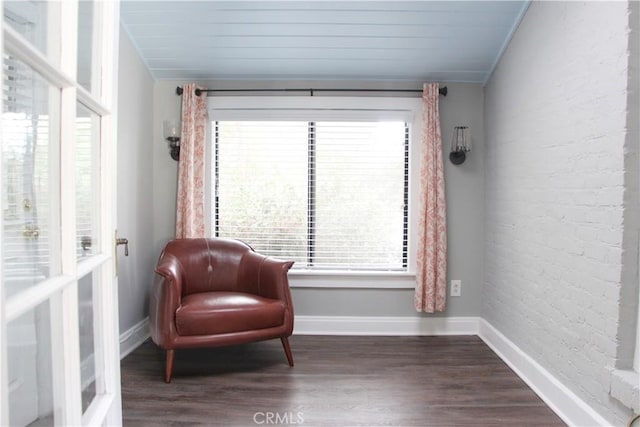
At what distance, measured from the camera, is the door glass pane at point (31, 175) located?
676 millimetres

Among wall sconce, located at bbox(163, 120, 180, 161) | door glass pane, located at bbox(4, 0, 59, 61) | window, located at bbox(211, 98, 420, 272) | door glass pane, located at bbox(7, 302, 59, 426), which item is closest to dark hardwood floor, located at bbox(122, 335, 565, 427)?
window, located at bbox(211, 98, 420, 272)

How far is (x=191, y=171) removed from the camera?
267 cm

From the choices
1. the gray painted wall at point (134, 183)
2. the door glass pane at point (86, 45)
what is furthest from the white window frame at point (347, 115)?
the door glass pane at point (86, 45)

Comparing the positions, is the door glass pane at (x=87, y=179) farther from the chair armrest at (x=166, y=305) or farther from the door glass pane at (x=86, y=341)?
the chair armrest at (x=166, y=305)

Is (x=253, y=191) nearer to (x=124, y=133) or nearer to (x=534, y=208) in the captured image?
(x=124, y=133)

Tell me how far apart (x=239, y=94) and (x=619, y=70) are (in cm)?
233

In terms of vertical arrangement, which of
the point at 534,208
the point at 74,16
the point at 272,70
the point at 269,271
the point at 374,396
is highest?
the point at 272,70

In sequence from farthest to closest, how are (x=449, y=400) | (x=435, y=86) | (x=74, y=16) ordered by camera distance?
(x=435, y=86) < (x=449, y=400) < (x=74, y=16)

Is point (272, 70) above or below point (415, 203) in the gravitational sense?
above

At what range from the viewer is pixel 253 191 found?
9.30 ft

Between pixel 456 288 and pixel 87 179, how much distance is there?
2644mm

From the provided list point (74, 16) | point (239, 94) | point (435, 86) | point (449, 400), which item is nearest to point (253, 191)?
point (239, 94)

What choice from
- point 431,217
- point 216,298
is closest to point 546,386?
point 431,217

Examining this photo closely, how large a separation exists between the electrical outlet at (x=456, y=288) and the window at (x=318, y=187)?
0.39 metres
